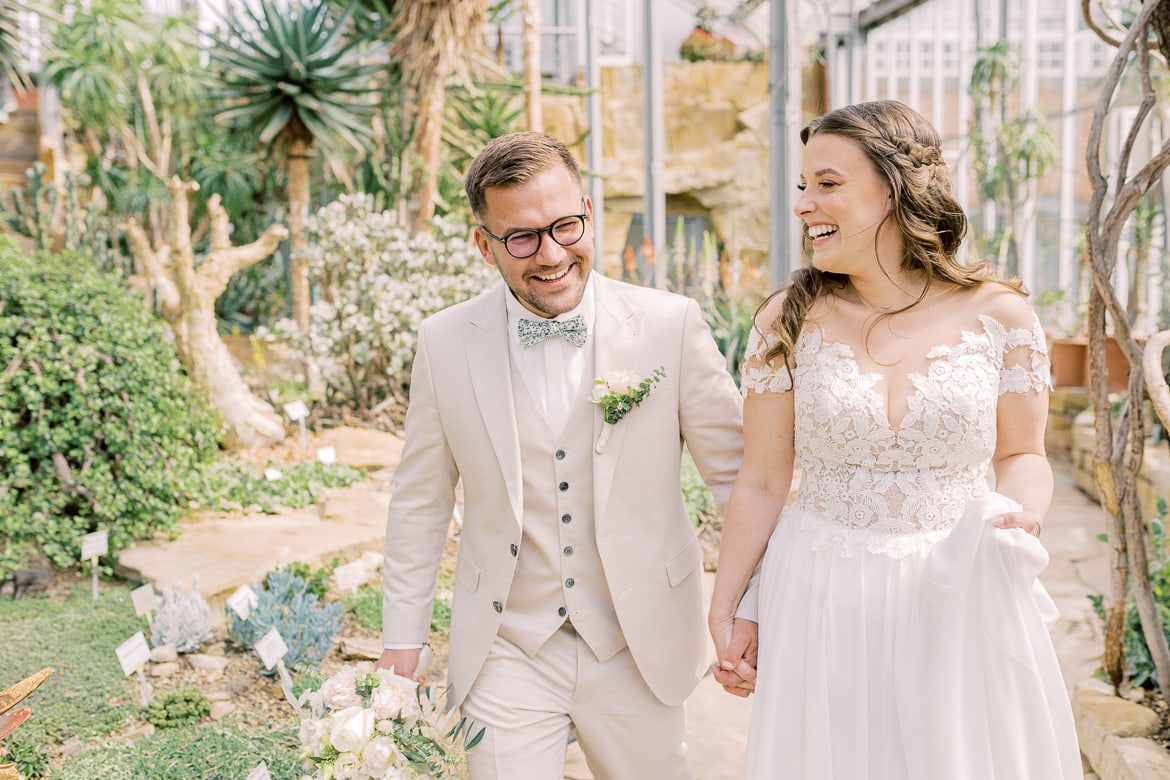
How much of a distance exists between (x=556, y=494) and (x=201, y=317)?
487cm

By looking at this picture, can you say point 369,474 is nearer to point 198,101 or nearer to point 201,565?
point 201,565

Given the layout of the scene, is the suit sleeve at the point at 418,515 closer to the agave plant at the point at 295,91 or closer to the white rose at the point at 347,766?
the white rose at the point at 347,766

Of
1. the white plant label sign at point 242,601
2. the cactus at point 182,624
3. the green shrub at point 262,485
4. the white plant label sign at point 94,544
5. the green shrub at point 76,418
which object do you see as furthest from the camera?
the green shrub at point 262,485

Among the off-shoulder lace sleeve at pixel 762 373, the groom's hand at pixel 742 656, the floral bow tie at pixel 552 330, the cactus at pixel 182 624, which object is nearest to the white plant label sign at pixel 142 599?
the cactus at pixel 182 624

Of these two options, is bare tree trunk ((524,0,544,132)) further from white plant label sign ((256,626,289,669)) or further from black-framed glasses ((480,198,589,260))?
black-framed glasses ((480,198,589,260))

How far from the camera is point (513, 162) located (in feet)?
6.09

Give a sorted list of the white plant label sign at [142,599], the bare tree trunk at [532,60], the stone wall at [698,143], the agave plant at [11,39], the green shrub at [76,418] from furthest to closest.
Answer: the stone wall at [698,143]
the agave plant at [11,39]
the bare tree trunk at [532,60]
the green shrub at [76,418]
the white plant label sign at [142,599]

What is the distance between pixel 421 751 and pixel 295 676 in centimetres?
165

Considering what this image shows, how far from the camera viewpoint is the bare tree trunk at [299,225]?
8.20m

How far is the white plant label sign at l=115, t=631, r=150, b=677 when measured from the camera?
2713 millimetres

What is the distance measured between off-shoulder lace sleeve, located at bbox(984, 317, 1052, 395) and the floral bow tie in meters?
0.78

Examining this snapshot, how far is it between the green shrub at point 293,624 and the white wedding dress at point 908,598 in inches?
77.8

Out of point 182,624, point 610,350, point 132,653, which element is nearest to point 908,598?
point 610,350

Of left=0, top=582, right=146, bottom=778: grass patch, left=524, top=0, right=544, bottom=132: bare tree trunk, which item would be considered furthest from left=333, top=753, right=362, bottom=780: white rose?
left=524, top=0, right=544, bottom=132: bare tree trunk
